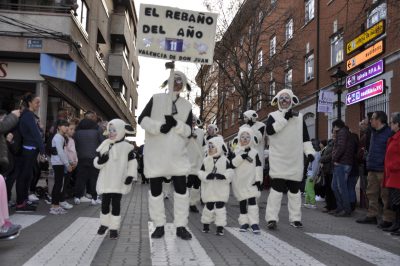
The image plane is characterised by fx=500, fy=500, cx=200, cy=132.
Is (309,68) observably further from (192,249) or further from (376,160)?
(192,249)

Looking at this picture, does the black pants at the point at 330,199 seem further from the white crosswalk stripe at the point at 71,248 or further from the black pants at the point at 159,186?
the white crosswalk stripe at the point at 71,248

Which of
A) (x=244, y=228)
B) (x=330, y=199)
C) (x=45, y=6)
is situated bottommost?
(x=244, y=228)

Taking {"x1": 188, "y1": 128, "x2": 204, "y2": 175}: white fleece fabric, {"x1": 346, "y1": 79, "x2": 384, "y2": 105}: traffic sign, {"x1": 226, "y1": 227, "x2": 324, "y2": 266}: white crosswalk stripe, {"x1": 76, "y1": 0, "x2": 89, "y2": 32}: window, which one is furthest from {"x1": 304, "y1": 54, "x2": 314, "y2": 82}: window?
{"x1": 226, "y1": 227, "x2": 324, "y2": 266}: white crosswalk stripe

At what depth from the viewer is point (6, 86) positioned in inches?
803

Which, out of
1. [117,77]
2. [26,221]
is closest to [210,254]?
[26,221]

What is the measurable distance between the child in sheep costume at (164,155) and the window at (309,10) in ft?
68.9

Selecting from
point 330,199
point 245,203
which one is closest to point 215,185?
point 245,203

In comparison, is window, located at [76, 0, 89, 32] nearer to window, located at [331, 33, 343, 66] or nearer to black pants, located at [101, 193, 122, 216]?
window, located at [331, 33, 343, 66]

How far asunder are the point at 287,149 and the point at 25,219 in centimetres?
434

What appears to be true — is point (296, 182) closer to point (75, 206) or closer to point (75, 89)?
point (75, 206)

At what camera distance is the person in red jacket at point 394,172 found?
306 inches

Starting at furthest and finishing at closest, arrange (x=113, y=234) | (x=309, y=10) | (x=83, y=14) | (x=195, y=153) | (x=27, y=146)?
(x=309, y=10), (x=83, y=14), (x=195, y=153), (x=27, y=146), (x=113, y=234)

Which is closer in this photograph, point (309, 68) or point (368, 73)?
point (368, 73)

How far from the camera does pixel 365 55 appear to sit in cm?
1803
